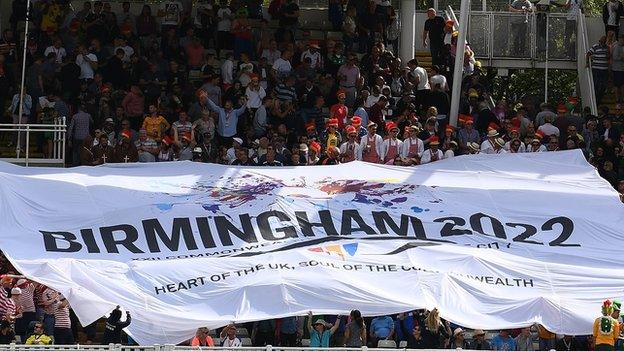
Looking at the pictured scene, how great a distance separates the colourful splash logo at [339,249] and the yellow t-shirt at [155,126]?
6197mm

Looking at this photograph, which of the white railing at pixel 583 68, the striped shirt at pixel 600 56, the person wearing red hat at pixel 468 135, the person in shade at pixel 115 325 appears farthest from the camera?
the white railing at pixel 583 68

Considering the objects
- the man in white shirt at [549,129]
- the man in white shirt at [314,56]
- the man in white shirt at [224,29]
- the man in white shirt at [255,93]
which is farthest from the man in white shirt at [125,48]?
the man in white shirt at [549,129]

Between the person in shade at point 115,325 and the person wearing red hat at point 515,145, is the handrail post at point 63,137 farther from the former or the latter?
the person wearing red hat at point 515,145

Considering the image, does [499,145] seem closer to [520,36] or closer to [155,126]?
[155,126]

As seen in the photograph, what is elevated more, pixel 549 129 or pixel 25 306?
pixel 549 129

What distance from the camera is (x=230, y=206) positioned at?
1221 inches

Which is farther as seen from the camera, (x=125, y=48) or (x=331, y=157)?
(x=125, y=48)

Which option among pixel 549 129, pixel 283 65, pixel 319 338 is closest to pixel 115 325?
pixel 319 338

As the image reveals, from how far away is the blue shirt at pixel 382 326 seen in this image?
29.5 meters

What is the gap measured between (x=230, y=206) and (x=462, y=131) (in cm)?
628

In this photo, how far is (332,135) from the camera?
34562 millimetres

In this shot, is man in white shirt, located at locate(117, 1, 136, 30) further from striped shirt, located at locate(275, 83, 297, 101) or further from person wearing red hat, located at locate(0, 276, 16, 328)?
person wearing red hat, located at locate(0, 276, 16, 328)

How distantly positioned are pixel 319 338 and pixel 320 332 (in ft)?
0.41

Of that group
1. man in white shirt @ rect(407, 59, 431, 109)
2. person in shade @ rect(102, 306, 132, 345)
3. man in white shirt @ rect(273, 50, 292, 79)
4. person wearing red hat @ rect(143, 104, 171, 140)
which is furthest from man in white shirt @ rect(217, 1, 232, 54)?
person in shade @ rect(102, 306, 132, 345)
